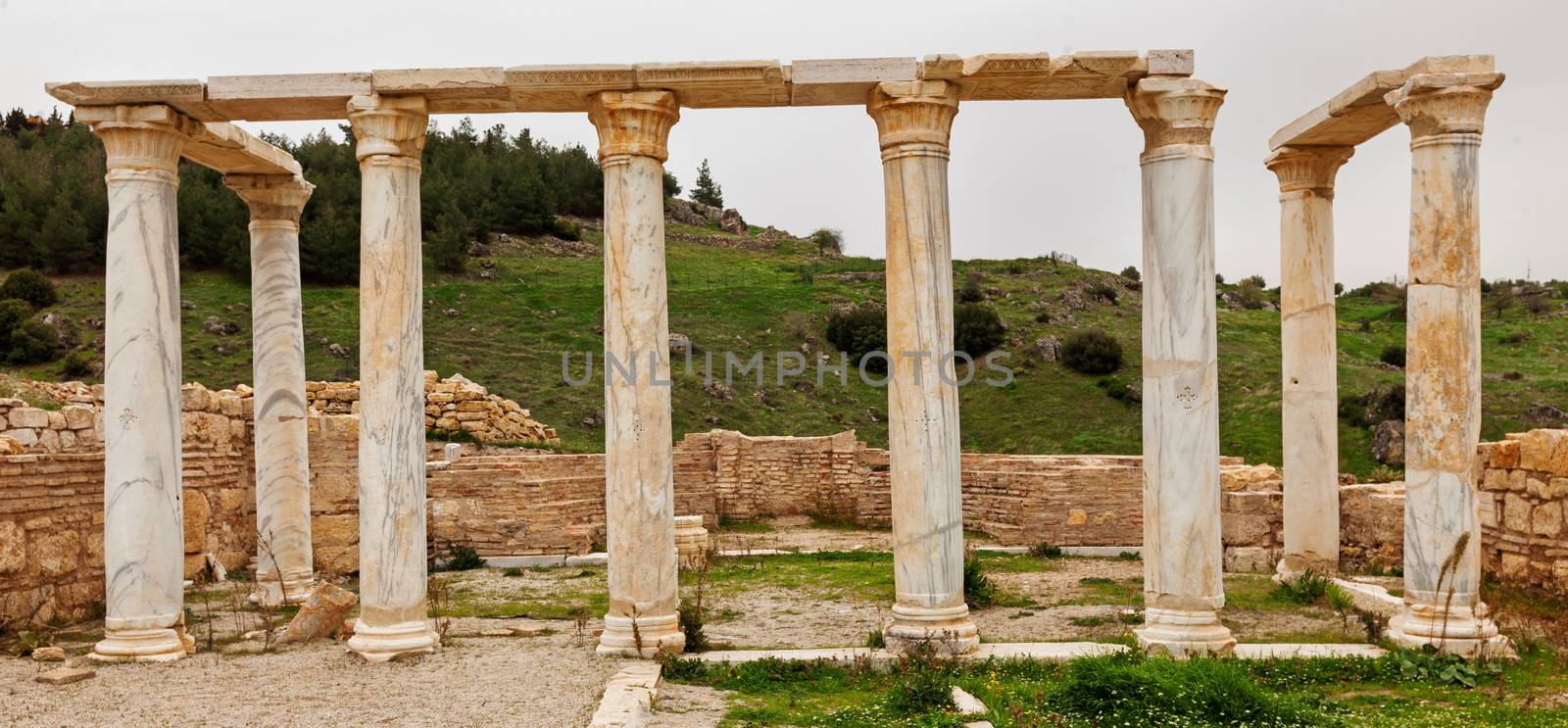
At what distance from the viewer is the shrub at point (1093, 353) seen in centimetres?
4006

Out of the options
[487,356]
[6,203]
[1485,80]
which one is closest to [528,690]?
[1485,80]

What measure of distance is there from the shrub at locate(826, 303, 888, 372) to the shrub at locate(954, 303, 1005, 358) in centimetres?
274

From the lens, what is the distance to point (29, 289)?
3741 centimetres

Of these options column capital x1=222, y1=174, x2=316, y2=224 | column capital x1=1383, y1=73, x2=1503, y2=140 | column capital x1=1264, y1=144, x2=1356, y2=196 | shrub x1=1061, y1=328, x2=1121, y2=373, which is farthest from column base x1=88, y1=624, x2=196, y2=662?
shrub x1=1061, y1=328, x2=1121, y2=373

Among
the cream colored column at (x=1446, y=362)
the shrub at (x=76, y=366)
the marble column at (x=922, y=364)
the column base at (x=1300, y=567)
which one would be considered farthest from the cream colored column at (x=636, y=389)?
the shrub at (x=76, y=366)

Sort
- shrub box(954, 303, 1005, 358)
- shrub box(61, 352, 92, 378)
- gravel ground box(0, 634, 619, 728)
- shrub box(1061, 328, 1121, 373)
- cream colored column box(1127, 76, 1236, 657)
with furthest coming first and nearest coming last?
shrub box(954, 303, 1005, 358) → shrub box(1061, 328, 1121, 373) → shrub box(61, 352, 92, 378) → cream colored column box(1127, 76, 1236, 657) → gravel ground box(0, 634, 619, 728)

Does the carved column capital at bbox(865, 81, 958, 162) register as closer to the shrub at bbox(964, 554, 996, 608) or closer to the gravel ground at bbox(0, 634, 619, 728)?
the gravel ground at bbox(0, 634, 619, 728)

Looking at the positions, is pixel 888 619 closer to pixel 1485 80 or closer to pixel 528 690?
pixel 528 690

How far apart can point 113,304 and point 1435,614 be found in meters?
12.5

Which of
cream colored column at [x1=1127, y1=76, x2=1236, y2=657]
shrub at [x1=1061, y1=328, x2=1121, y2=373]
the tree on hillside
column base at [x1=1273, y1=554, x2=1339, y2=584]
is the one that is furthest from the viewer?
the tree on hillside

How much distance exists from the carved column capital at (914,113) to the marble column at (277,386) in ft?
24.6

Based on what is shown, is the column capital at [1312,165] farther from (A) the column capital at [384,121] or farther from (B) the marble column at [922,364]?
(A) the column capital at [384,121]

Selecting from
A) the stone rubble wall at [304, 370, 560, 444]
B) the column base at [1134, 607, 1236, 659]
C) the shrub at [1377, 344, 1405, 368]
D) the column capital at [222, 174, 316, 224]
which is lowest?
the column base at [1134, 607, 1236, 659]

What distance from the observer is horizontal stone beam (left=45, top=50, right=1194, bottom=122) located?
11008 mm
